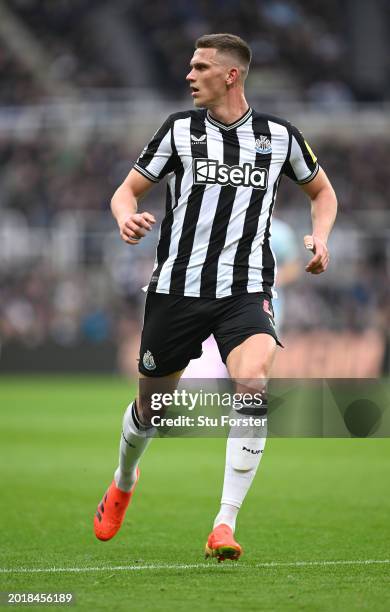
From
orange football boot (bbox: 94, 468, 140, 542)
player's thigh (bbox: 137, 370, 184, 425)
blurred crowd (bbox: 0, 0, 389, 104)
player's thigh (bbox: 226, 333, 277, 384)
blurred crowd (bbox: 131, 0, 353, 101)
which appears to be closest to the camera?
player's thigh (bbox: 226, 333, 277, 384)

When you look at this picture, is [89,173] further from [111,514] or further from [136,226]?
[136,226]

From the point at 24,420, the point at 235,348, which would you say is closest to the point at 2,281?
the point at 24,420

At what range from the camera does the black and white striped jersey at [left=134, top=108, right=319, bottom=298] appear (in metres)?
6.17

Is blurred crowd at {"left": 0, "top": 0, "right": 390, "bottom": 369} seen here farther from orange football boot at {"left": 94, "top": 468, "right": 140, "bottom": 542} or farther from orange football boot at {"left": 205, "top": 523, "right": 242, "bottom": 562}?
orange football boot at {"left": 205, "top": 523, "right": 242, "bottom": 562}

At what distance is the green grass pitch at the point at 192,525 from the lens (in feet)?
16.8

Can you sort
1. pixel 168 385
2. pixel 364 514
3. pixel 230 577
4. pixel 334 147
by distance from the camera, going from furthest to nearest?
pixel 334 147
pixel 364 514
pixel 168 385
pixel 230 577

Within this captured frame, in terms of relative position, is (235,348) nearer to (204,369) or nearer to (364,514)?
(364,514)

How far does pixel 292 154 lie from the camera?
21.0ft

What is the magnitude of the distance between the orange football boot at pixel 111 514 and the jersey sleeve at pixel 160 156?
1.71m

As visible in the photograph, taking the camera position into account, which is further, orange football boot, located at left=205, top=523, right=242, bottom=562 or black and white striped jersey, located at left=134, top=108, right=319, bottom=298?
black and white striped jersey, located at left=134, top=108, right=319, bottom=298

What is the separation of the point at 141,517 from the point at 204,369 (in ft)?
26.3

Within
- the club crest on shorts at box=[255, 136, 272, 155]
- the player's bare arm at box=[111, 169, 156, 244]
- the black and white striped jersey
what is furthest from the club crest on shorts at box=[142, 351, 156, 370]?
the club crest on shorts at box=[255, 136, 272, 155]

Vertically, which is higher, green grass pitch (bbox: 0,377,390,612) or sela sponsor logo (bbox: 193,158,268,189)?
sela sponsor logo (bbox: 193,158,268,189)

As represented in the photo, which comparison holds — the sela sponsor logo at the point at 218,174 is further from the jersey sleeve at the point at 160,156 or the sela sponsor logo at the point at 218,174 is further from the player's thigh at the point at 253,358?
the player's thigh at the point at 253,358
